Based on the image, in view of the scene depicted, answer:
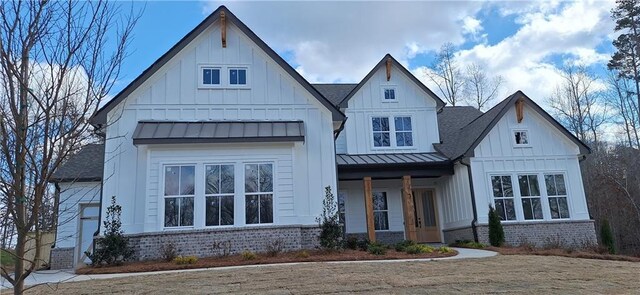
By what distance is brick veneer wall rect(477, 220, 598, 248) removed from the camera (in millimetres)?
16125

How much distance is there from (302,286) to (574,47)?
30159mm

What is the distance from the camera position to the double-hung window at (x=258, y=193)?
13.6 metres

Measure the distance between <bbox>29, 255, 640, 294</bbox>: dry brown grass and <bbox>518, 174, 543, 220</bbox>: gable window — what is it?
5.78 meters

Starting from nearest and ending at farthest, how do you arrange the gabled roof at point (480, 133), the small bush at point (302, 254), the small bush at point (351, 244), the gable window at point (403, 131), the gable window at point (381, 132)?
the small bush at point (302, 254) → the small bush at point (351, 244) → the gabled roof at point (480, 133) → the gable window at point (381, 132) → the gable window at point (403, 131)

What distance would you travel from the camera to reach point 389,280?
8.63 meters

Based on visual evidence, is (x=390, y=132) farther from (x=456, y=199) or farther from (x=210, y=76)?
(x=210, y=76)

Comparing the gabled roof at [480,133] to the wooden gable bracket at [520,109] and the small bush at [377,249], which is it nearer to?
the wooden gable bracket at [520,109]

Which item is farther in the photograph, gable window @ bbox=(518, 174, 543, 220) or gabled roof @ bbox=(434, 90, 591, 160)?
gabled roof @ bbox=(434, 90, 591, 160)

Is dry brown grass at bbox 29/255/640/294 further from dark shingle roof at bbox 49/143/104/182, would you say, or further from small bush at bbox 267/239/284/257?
dark shingle roof at bbox 49/143/104/182

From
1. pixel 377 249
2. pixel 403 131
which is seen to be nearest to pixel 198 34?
pixel 377 249

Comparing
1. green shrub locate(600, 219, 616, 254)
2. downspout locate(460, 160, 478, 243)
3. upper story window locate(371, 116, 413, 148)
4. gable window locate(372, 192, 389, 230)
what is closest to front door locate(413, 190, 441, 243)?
gable window locate(372, 192, 389, 230)

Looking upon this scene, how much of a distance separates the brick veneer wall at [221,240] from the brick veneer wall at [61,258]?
3183 millimetres

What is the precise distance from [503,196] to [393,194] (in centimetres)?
433

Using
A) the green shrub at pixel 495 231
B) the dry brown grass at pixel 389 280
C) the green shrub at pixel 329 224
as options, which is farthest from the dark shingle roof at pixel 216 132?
the green shrub at pixel 495 231
